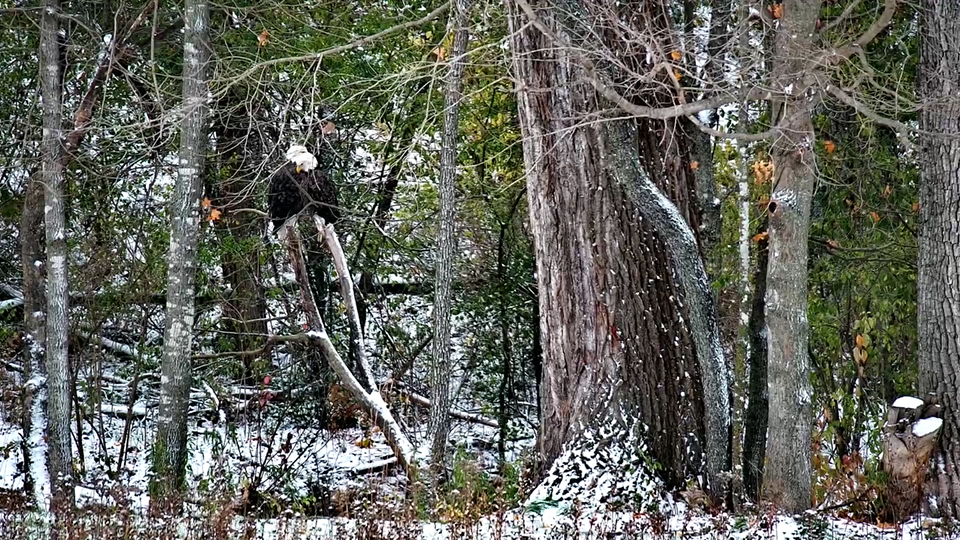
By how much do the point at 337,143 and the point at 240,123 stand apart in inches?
39.6

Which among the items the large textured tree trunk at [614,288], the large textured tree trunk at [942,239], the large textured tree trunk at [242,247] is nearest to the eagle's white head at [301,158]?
the large textured tree trunk at [614,288]

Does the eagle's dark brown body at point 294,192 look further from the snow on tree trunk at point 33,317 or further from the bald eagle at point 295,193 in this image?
the snow on tree trunk at point 33,317

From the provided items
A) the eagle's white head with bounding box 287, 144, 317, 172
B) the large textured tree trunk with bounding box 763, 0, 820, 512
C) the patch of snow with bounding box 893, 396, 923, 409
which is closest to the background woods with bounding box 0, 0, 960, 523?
the large textured tree trunk with bounding box 763, 0, 820, 512

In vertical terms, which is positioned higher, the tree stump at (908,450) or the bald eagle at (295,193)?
the bald eagle at (295,193)

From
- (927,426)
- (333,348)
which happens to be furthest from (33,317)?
(927,426)


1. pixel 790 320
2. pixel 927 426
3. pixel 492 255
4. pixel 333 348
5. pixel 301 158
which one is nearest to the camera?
pixel 790 320

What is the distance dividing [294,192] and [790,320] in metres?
3.76

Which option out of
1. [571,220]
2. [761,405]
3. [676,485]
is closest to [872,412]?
[761,405]

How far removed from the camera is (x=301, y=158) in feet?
22.8

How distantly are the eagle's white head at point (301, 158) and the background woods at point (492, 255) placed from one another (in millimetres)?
291

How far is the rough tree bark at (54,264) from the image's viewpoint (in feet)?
24.4

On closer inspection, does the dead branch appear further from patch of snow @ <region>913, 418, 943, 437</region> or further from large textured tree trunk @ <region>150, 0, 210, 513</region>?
patch of snow @ <region>913, 418, 943, 437</region>

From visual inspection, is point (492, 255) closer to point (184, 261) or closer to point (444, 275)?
point (444, 275)

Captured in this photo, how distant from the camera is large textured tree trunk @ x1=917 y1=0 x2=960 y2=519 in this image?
5641 millimetres
